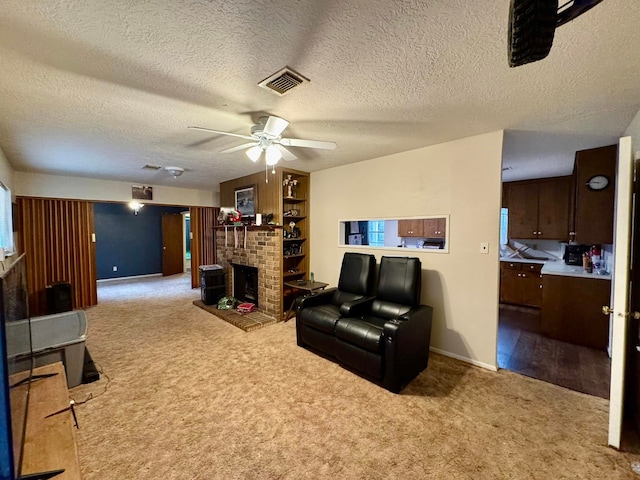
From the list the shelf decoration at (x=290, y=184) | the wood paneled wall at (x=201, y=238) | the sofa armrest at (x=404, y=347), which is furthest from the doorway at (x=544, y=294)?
the wood paneled wall at (x=201, y=238)

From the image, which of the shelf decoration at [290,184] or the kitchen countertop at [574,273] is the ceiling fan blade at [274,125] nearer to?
the shelf decoration at [290,184]

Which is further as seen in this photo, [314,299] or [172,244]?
Result: [172,244]

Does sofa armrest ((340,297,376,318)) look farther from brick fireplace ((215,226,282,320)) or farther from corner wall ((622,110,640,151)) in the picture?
corner wall ((622,110,640,151))

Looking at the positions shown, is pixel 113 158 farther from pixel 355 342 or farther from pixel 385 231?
pixel 385 231

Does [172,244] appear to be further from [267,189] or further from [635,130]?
[635,130]

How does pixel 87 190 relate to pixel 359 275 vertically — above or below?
Answer: above

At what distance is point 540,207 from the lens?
Result: 15.3 feet

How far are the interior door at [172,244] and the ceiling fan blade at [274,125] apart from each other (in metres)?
7.52

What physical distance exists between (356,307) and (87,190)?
215 inches

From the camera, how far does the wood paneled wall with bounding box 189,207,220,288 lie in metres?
6.57

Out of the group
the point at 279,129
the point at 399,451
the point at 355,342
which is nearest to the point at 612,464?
the point at 399,451

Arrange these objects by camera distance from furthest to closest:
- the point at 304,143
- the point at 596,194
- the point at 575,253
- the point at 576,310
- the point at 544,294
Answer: the point at 575,253
the point at 544,294
the point at 576,310
the point at 596,194
the point at 304,143

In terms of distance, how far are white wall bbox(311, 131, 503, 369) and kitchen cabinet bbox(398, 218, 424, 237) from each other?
2005mm

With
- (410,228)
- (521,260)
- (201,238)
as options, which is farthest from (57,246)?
(521,260)
